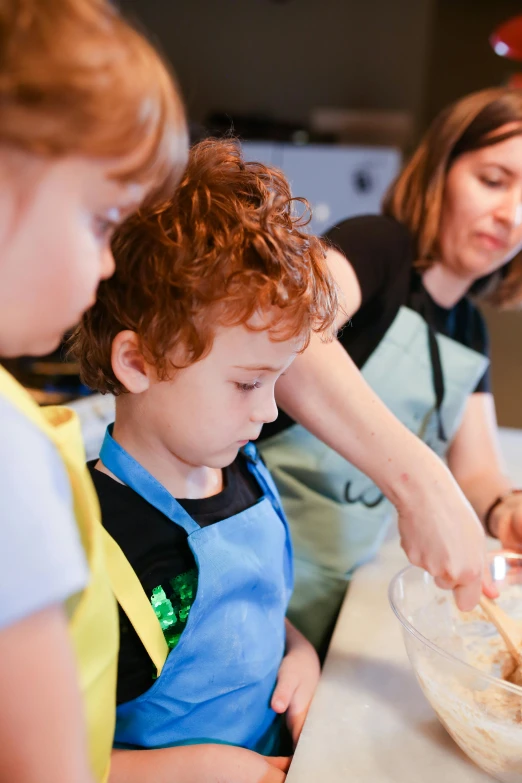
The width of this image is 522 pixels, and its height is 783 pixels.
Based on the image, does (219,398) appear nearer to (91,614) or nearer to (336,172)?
(91,614)

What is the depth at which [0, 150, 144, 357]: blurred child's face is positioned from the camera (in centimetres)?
37

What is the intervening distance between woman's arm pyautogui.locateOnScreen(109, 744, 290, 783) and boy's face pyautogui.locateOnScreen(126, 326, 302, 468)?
27cm

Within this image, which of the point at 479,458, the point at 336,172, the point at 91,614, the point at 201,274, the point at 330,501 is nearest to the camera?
the point at 91,614

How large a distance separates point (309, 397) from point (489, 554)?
1.15 feet

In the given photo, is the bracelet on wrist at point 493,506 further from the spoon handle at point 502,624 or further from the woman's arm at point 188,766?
the woman's arm at point 188,766

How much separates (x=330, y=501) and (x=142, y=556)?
1.51 ft

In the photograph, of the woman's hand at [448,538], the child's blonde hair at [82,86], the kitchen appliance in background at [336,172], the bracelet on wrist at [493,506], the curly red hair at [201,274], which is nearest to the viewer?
the child's blonde hair at [82,86]

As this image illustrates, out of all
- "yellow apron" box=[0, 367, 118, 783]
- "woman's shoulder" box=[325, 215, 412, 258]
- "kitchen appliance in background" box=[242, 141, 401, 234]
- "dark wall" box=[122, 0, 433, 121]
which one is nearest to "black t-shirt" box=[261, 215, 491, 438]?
"woman's shoulder" box=[325, 215, 412, 258]

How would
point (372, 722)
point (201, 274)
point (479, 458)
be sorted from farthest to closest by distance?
1. point (479, 458)
2. point (372, 722)
3. point (201, 274)

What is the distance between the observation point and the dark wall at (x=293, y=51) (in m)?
4.01

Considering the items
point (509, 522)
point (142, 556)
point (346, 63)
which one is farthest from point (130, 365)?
point (346, 63)

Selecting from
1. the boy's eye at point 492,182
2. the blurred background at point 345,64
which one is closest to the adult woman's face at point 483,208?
the boy's eye at point 492,182

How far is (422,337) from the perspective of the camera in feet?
3.63

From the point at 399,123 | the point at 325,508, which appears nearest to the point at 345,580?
the point at 325,508
